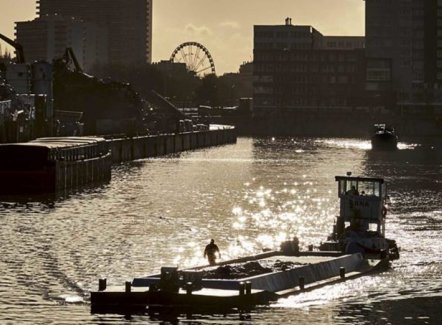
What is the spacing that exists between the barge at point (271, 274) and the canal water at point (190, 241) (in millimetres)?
881

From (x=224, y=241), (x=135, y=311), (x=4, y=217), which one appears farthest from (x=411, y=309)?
(x=4, y=217)

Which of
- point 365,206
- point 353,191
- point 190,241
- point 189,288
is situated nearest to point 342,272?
point 365,206

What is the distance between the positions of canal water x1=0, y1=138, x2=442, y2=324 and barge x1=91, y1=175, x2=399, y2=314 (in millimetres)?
881

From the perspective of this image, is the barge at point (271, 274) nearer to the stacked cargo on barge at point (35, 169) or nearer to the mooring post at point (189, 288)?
the mooring post at point (189, 288)

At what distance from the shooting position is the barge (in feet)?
235

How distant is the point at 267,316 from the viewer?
237ft

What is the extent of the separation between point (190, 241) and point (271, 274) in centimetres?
3192

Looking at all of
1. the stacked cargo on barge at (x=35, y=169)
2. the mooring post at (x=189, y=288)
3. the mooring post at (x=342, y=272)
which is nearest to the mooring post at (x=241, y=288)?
the mooring post at (x=189, y=288)

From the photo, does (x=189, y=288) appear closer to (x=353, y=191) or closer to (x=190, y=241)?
(x=353, y=191)

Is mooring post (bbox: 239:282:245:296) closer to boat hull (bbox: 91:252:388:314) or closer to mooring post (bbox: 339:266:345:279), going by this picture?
boat hull (bbox: 91:252:388:314)

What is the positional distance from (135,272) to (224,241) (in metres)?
20.7

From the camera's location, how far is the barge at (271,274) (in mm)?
71625

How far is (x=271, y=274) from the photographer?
253 feet

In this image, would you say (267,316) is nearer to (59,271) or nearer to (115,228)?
(59,271)
